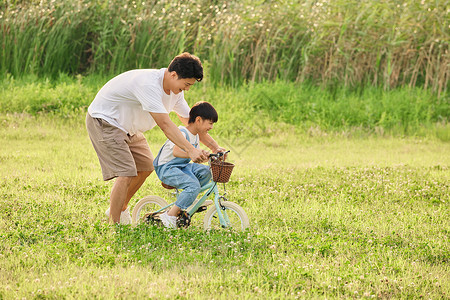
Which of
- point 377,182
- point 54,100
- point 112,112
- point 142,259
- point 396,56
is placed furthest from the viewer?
point 396,56

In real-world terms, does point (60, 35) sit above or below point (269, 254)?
above

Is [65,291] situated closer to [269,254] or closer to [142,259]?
[142,259]

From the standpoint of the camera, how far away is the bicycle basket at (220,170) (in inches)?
227

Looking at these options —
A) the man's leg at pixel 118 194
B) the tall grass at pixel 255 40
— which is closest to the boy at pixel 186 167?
the man's leg at pixel 118 194

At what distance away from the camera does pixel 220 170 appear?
19.0 feet

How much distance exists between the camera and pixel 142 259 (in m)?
5.35

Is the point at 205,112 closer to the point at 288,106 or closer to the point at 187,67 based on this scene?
the point at 187,67

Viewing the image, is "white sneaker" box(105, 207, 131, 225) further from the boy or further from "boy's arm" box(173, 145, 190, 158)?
"boy's arm" box(173, 145, 190, 158)

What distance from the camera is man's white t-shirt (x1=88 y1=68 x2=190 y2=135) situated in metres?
5.77

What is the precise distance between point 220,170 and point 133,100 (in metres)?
1.11

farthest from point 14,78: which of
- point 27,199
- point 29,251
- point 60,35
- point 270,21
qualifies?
point 29,251

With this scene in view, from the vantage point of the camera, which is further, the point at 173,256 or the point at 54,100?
the point at 54,100

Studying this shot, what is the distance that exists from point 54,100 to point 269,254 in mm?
8356

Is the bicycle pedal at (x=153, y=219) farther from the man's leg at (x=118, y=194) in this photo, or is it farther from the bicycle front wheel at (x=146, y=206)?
the man's leg at (x=118, y=194)
